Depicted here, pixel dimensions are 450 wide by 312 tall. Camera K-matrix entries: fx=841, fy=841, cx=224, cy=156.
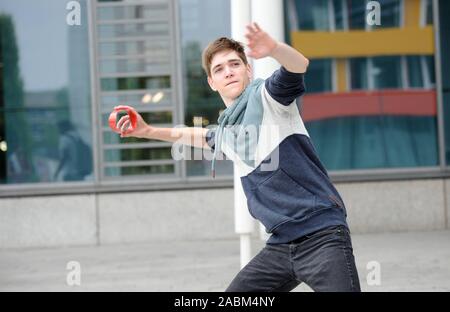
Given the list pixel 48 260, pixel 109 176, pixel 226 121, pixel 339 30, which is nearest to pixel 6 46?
pixel 109 176

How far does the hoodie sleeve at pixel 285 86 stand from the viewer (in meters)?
3.35

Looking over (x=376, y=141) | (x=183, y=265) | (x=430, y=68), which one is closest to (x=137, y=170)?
(x=183, y=265)

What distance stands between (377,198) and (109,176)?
3726 mm

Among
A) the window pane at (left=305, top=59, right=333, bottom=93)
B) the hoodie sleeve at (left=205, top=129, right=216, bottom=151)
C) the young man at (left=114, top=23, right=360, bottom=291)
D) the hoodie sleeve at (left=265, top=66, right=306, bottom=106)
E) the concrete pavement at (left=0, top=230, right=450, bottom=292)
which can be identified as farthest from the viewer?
the window pane at (left=305, top=59, right=333, bottom=93)

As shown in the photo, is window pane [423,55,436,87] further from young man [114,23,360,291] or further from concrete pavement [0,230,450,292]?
young man [114,23,360,291]

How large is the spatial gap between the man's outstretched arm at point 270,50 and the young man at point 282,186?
0.16 ft

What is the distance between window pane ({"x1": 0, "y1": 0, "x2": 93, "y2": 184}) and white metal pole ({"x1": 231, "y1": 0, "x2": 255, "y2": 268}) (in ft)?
18.4

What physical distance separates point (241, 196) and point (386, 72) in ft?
19.8

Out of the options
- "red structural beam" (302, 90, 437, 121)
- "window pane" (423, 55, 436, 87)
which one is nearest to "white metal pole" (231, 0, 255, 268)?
"red structural beam" (302, 90, 437, 121)

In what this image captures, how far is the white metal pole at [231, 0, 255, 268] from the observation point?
20.6ft

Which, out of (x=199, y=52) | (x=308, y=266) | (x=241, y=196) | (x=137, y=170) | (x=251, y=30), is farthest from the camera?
(x=137, y=170)

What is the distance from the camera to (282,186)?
3557 mm

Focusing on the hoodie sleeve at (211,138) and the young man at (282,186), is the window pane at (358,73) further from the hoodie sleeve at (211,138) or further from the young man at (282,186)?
the young man at (282,186)

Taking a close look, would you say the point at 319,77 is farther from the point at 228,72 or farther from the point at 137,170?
the point at 228,72
